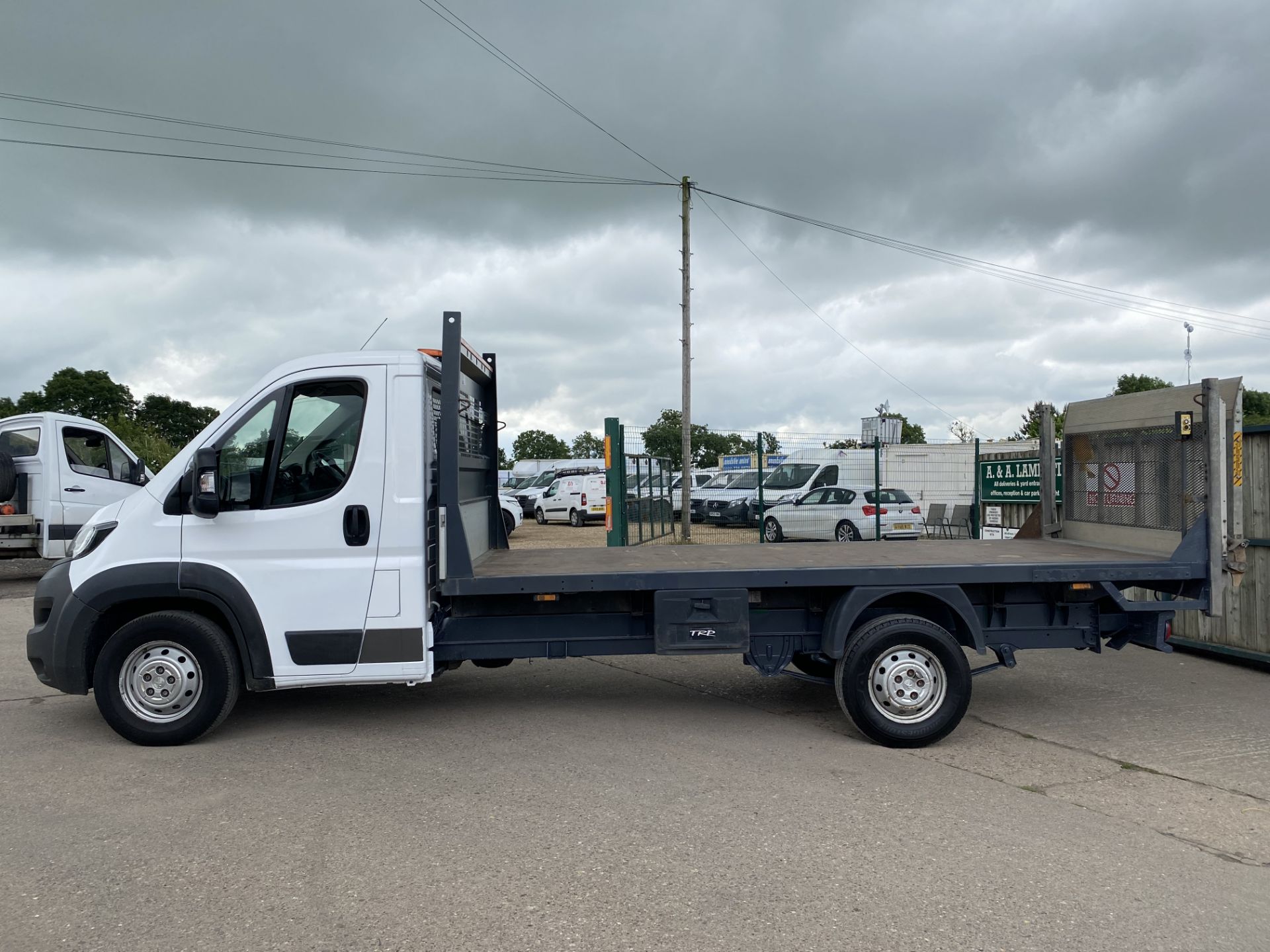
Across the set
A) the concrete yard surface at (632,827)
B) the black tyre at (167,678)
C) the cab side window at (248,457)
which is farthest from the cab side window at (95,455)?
the cab side window at (248,457)

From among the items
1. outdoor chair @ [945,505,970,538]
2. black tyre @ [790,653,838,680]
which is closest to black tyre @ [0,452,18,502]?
black tyre @ [790,653,838,680]

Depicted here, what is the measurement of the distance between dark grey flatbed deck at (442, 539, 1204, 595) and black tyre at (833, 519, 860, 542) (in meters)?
11.4

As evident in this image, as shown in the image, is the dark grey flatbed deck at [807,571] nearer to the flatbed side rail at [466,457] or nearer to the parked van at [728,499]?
the flatbed side rail at [466,457]

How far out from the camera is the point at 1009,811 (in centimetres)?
479

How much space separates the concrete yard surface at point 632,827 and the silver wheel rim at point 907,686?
26cm

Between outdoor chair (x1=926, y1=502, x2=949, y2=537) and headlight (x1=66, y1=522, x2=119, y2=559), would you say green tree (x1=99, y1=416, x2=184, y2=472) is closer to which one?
outdoor chair (x1=926, y1=502, x2=949, y2=537)

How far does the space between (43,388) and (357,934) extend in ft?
250

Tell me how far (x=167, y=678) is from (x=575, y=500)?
21.4m

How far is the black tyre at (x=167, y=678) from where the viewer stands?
18.5ft

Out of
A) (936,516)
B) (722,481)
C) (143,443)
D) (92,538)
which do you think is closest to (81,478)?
(92,538)

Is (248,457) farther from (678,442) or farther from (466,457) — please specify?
(678,442)

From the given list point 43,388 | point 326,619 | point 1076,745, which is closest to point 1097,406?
point 1076,745

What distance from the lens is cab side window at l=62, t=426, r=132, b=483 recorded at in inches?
573

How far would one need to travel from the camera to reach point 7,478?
13.9 meters
